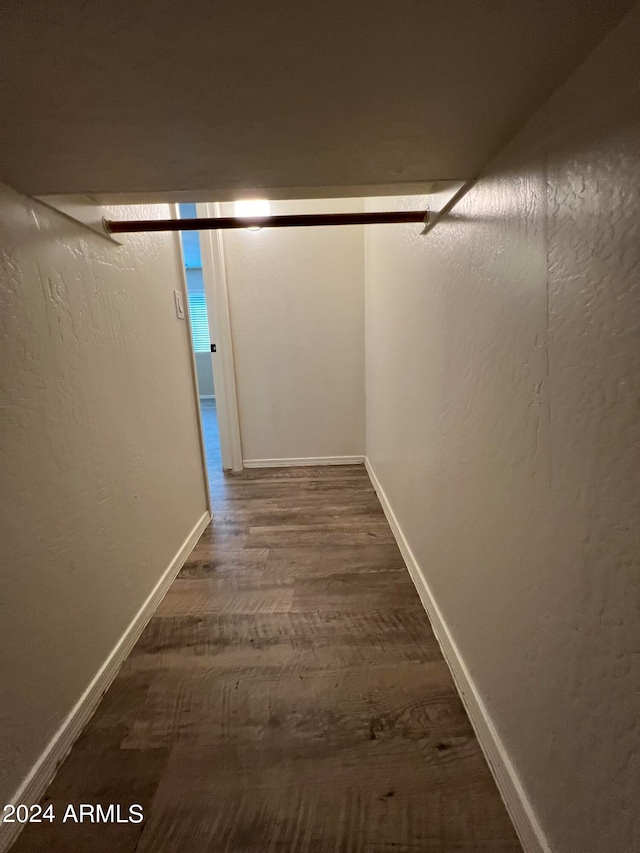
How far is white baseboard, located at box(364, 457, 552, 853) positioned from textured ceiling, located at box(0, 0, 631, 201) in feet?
4.41

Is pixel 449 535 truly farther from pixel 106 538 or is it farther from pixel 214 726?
pixel 106 538

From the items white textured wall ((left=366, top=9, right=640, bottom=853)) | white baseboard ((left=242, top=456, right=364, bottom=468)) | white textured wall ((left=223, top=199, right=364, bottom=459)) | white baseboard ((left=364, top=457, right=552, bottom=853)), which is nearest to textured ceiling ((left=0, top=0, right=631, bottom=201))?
white textured wall ((left=366, top=9, right=640, bottom=853))

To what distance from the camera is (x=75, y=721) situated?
102 centimetres

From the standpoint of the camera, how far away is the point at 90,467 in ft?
3.81

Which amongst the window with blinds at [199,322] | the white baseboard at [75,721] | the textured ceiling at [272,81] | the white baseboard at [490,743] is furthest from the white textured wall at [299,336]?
the window with blinds at [199,322]

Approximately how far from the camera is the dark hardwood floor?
807mm

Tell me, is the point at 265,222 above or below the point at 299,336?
above

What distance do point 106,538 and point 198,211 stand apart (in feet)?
8.31

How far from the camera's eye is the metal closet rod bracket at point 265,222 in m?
1.24

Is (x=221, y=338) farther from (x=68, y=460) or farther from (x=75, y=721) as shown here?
(x=75, y=721)

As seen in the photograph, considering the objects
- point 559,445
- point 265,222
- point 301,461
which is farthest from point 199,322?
point 559,445

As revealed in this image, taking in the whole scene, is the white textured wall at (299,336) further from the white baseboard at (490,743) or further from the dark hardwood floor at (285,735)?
the white baseboard at (490,743)

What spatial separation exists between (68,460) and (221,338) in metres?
2.14

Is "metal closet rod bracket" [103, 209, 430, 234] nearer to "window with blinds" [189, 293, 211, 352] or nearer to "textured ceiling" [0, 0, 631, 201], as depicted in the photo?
"textured ceiling" [0, 0, 631, 201]
